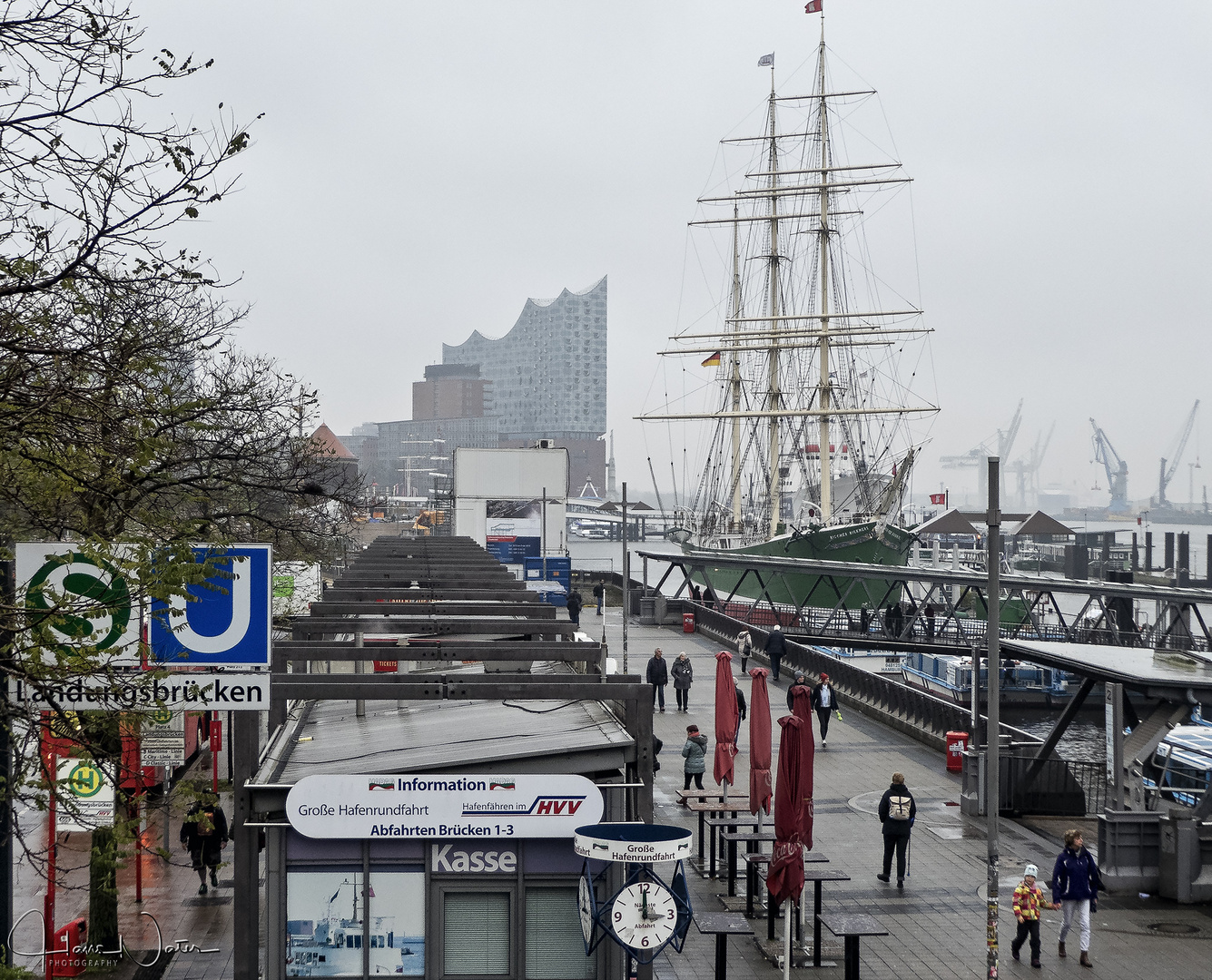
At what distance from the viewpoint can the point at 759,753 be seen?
1697 centimetres

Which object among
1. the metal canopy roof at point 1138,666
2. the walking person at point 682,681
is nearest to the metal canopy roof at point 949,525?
the walking person at point 682,681

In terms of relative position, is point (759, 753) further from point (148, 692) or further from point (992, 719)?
point (148, 692)

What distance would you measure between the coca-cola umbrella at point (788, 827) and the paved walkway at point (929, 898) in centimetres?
106

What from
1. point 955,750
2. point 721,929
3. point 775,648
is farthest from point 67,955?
point 775,648

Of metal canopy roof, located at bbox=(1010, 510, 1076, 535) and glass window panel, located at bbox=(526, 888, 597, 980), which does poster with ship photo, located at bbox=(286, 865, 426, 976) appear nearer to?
glass window panel, located at bbox=(526, 888, 597, 980)

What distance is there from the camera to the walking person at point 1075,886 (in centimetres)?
1435

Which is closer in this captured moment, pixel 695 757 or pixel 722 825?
pixel 722 825

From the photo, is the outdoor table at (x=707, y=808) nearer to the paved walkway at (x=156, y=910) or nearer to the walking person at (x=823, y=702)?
the paved walkway at (x=156, y=910)

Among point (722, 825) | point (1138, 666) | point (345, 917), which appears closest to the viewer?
point (345, 917)

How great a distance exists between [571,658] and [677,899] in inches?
118

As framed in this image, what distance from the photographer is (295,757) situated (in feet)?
37.6

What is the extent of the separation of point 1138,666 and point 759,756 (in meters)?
5.25

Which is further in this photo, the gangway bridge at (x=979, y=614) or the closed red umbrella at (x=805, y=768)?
the gangway bridge at (x=979, y=614)

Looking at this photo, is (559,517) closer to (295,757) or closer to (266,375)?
(266,375)
